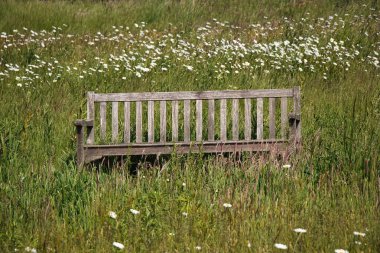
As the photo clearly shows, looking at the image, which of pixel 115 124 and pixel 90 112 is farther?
pixel 115 124

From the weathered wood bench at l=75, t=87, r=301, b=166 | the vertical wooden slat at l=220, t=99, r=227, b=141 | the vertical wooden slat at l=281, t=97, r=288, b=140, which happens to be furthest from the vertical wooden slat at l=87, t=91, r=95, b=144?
the vertical wooden slat at l=281, t=97, r=288, b=140

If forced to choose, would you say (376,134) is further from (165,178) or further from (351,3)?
(351,3)

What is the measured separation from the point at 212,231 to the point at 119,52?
651 cm

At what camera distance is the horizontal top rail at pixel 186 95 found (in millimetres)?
5723

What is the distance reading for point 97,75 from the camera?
26.4 feet

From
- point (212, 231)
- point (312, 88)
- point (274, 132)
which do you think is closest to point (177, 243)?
point (212, 231)

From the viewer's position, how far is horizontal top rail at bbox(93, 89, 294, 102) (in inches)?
225

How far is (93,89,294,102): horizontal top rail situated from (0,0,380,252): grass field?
323mm

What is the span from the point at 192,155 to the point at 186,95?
31.1 inches

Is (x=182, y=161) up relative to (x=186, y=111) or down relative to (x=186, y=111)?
down

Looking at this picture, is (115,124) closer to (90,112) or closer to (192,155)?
(90,112)

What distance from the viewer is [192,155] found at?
206 inches

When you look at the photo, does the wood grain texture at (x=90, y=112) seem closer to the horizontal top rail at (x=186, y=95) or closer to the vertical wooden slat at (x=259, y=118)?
the horizontal top rail at (x=186, y=95)

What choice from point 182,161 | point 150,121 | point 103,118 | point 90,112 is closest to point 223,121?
point 182,161
